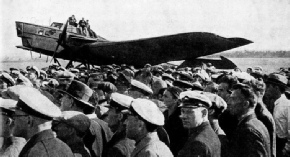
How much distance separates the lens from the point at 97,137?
132 inches

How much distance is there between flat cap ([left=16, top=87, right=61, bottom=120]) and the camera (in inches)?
85.7

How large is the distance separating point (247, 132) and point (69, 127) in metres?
1.62

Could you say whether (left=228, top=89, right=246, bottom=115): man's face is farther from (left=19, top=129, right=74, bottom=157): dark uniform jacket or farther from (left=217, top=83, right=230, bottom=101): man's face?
(left=19, top=129, right=74, bottom=157): dark uniform jacket

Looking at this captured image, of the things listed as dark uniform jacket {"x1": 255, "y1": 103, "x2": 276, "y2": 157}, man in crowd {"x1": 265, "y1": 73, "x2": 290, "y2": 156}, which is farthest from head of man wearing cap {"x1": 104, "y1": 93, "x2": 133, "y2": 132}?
man in crowd {"x1": 265, "y1": 73, "x2": 290, "y2": 156}

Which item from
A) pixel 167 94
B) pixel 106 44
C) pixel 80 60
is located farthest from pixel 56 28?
pixel 167 94

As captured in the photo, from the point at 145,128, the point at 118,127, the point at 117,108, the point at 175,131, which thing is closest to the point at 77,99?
the point at 117,108

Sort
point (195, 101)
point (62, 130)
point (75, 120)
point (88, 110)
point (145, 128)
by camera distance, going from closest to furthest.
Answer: point (145, 128)
point (62, 130)
point (75, 120)
point (195, 101)
point (88, 110)

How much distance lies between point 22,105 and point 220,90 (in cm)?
332

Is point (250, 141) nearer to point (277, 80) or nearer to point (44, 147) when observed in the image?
point (44, 147)

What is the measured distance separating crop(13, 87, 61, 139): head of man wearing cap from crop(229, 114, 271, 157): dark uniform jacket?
1619 mm

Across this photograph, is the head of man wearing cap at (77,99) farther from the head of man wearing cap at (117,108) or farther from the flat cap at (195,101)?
the flat cap at (195,101)

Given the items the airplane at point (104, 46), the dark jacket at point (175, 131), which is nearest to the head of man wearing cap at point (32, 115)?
the dark jacket at point (175, 131)

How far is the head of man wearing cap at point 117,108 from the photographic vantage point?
3.42 m

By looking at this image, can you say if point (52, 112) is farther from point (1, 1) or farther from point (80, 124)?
point (1, 1)
